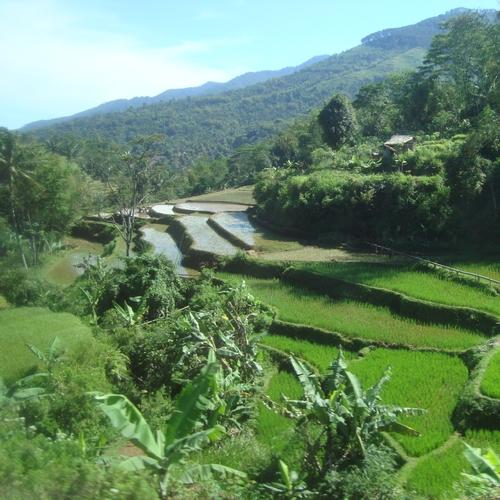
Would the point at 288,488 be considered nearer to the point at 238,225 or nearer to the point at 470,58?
the point at 238,225

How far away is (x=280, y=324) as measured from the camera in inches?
591

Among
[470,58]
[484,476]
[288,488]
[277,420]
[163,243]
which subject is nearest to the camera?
[484,476]

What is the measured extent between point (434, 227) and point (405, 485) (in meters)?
13.1

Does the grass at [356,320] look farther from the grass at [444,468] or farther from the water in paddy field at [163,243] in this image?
the water in paddy field at [163,243]

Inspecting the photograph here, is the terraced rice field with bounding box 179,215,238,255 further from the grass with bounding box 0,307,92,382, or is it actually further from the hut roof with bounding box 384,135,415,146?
the hut roof with bounding box 384,135,415,146

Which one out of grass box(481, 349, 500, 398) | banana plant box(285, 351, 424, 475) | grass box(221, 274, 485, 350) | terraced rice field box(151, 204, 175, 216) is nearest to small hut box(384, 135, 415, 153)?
grass box(221, 274, 485, 350)

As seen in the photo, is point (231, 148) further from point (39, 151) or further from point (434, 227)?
point (434, 227)

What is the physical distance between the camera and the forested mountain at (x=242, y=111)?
11688 centimetres

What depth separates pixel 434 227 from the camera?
65.7 ft

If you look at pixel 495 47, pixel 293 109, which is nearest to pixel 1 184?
pixel 495 47

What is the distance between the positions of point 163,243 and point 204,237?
2.97 metres

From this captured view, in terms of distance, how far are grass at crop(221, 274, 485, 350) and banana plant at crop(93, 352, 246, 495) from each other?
7.34 metres


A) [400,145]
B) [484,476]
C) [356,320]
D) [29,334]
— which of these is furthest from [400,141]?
[484,476]

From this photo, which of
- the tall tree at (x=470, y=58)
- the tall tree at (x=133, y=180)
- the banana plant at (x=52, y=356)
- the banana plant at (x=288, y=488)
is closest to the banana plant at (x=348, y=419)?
the banana plant at (x=288, y=488)
